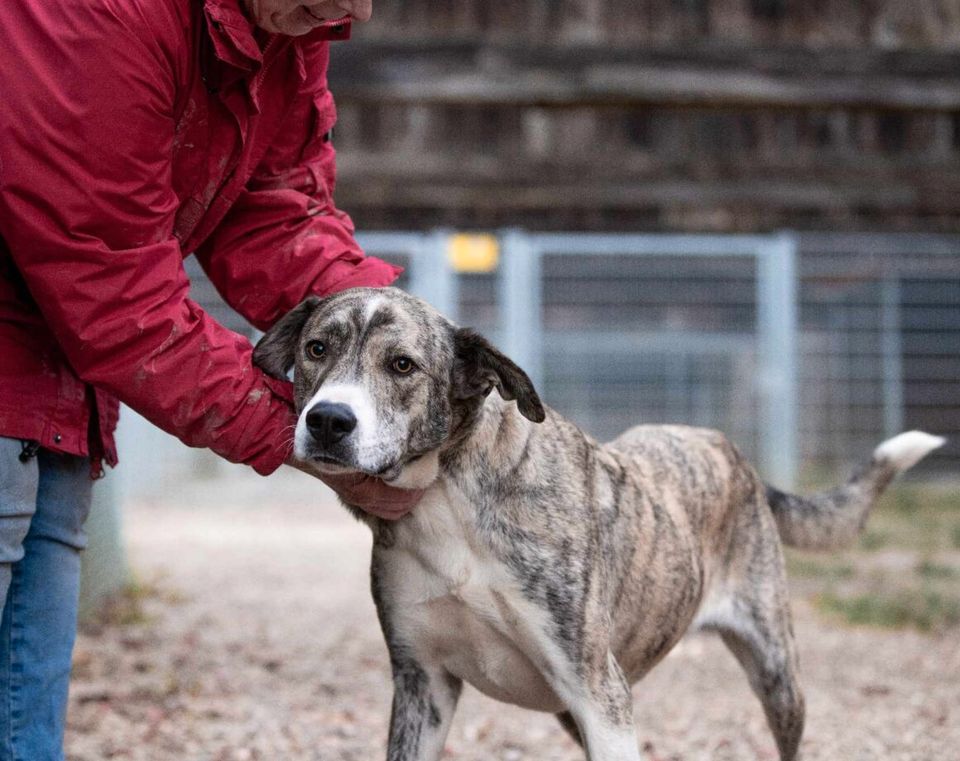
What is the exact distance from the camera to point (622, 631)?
331cm

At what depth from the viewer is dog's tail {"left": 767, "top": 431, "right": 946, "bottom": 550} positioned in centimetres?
428

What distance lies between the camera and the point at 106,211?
2.54 metres

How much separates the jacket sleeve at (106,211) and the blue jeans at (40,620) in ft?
0.82

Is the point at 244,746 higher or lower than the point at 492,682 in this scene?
lower

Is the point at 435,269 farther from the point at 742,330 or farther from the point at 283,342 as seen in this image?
the point at 283,342

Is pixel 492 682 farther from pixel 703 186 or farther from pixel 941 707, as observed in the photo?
pixel 703 186

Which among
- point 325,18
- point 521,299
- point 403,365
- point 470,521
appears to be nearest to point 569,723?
point 470,521

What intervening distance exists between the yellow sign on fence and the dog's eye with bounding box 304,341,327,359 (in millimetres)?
7168

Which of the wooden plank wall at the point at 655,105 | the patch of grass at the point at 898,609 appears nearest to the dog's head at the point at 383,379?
the wooden plank wall at the point at 655,105

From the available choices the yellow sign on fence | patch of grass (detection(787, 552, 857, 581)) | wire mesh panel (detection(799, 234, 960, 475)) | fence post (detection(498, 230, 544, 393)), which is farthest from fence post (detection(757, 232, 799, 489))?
patch of grass (detection(787, 552, 857, 581))

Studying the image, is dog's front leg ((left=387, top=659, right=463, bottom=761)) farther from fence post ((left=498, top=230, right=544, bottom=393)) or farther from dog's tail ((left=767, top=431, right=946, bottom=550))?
fence post ((left=498, top=230, right=544, bottom=393))

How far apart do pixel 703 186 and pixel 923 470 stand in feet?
13.0

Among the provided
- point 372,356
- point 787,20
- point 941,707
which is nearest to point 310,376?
point 372,356

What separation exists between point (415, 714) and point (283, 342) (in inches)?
36.4
